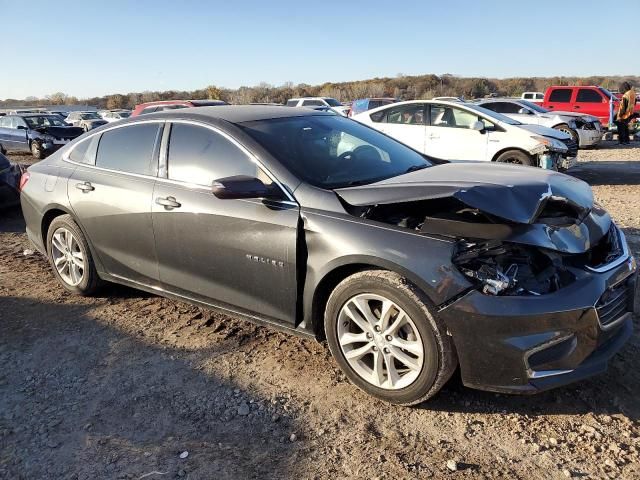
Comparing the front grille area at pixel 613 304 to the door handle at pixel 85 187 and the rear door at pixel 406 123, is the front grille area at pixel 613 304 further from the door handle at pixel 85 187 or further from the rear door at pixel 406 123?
the rear door at pixel 406 123

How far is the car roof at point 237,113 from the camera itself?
3816 mm

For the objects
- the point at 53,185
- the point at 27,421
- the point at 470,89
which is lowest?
the point at 27,421

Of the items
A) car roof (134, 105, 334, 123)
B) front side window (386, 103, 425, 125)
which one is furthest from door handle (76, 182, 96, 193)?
front side window (386, 103, 425, 125)

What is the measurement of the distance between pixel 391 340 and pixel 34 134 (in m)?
17.1

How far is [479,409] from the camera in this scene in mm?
2906

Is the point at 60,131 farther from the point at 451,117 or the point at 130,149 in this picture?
the point at 130,149

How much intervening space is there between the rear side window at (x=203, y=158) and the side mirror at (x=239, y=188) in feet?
0.50

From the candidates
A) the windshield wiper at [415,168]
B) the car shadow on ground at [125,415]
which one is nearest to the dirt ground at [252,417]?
the car shadow on ground at [125,415]

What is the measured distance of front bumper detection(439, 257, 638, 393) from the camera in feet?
8.42

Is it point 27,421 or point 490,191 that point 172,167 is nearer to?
point 27,421

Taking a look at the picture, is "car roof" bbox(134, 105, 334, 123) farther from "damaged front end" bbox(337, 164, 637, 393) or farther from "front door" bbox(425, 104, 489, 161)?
"front door" bbox(425, 104, 489, 161)

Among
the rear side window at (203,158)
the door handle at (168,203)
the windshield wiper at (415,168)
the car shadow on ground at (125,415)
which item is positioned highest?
the rear side window at (203,158)

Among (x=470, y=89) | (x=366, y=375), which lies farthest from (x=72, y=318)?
(x=470, y=89)

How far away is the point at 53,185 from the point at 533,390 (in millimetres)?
4141
